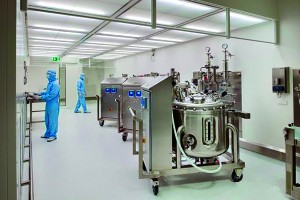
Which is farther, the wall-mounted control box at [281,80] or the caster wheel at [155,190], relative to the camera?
the wall-mounted control box at [281,80]

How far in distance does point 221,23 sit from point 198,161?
2659 mm

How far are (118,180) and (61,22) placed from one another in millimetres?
3134

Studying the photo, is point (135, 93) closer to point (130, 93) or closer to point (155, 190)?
point (130, 93)

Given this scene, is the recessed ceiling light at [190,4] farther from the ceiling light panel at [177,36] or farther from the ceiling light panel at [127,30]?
the ceiling light panel at [177,36]

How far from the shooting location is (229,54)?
4.40m

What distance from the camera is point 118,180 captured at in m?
2.80

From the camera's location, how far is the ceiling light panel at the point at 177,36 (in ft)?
16.5

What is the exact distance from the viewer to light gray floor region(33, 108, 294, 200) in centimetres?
243

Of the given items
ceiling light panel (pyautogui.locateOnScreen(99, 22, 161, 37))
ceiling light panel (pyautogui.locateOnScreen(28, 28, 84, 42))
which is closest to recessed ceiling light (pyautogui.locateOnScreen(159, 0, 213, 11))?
ceiling light panel (pyautogui.locateOnScreen(99, 22, 161, 37))

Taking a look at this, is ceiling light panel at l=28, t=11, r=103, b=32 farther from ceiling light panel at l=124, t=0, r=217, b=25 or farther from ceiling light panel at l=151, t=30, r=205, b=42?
ceiling light panel at l=151, t=30, r=205, b=42

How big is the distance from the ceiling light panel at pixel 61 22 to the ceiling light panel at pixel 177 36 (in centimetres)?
171

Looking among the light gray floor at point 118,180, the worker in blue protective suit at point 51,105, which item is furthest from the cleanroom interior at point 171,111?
the worker in blue protective suit at point 51,105

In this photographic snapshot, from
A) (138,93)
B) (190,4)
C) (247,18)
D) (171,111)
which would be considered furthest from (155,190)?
(247,18)

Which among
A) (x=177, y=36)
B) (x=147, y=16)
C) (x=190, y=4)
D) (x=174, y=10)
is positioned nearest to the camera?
(x=190, y=4)
